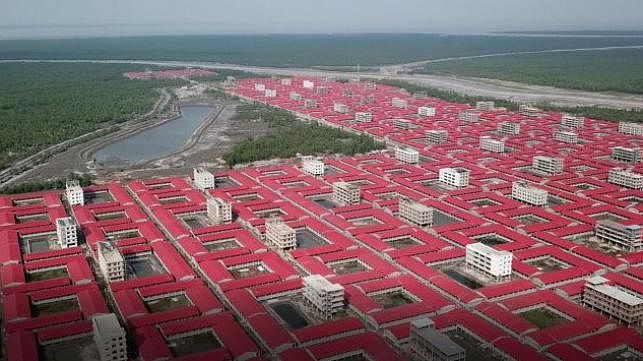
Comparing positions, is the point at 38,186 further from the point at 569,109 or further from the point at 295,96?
the point at 569,109

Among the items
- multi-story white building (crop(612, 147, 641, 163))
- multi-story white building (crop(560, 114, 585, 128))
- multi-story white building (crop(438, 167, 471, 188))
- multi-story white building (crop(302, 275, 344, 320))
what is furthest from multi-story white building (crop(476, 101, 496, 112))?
multi-story white building (crop(302, 275, 344, 320))

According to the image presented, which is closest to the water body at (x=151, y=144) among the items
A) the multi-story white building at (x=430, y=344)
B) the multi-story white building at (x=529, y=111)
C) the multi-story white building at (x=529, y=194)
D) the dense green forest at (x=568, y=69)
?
the multi-story white building at (x=529, y=194)

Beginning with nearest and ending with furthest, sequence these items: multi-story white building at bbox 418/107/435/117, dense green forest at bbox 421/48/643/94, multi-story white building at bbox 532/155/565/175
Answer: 1. multi-story white building at bbox 532/155/565/175
2. multi-story white building at bbox 418/107/435/117
3. dense green forest at bbox 421/48/643/94

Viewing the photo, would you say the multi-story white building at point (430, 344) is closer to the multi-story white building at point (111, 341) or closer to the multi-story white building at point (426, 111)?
the multi-story white building at point (111, 341)

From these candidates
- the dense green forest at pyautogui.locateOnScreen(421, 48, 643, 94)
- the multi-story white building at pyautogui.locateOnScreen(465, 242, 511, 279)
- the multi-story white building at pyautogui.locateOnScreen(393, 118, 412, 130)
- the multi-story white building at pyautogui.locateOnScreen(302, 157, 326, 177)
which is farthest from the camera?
the dense green forest at pyautogui.locateOnScreen(421, 48, 643, 94)

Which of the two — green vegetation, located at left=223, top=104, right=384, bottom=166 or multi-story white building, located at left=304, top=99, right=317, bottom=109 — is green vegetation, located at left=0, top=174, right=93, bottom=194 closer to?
green vegetation, located at left=223, top=104, right=384, bottom=166
